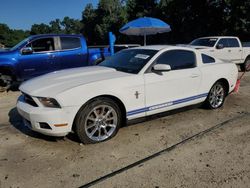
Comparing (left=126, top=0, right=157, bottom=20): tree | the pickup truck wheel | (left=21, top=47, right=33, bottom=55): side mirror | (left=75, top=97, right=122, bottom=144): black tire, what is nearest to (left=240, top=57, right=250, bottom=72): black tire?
(left=21, top=47, right=33, bottom=55): side mirror

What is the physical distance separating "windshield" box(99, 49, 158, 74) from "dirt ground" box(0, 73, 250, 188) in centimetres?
107

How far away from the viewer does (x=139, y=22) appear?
39.3ft

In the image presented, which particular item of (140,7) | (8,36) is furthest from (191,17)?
(8,36)

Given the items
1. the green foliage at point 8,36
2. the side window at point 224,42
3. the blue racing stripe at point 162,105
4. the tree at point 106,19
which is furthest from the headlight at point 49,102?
the green foliage at point 8,36

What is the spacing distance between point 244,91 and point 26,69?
21.0 ft

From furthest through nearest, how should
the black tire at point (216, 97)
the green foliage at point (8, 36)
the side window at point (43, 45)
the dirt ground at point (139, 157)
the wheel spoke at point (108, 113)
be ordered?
the green foliage at point (8, 36) < the side window at point (43, 45) < the black tire at point (216, 97) < the wheel spoke at point (108, 113) < the dirt ground at point (139, 157)

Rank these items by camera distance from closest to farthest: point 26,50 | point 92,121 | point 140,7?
point 92,121, point 26,50, point 140,7

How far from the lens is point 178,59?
4980 millimetres

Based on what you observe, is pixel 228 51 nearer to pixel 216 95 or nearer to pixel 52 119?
pixel 216 95

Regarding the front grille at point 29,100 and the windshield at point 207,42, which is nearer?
the front grille at point 29,100

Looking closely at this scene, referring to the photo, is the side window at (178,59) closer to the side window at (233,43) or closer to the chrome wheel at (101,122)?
the chrome wheel at (101,122)

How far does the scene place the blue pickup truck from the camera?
761cm

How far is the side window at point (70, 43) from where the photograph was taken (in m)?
8.42

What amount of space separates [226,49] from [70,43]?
6824 millimetres
